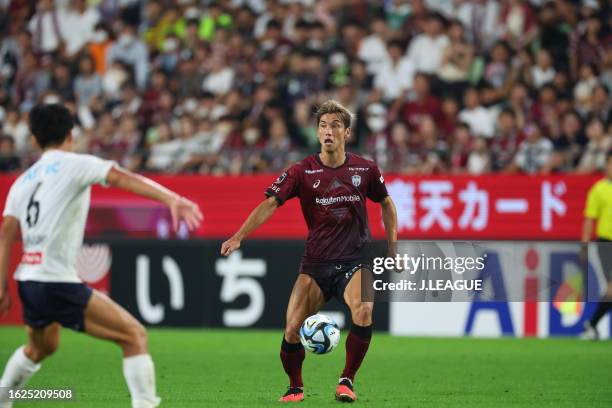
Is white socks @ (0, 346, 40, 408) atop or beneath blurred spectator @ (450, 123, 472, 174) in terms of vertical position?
beneath

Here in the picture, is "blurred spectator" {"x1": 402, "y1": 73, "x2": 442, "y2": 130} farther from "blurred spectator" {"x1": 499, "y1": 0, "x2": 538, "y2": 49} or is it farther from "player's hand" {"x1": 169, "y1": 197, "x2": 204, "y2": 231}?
"player's hand" {"x1": 169, "y1": 197, "x2": 204, "y2": 231}

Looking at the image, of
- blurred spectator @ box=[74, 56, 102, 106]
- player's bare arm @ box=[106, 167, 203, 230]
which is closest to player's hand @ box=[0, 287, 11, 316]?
player's bare arm @ box=[106, 167, 203, 230]

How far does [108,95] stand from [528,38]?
7.64m

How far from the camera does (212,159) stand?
63.0 ft

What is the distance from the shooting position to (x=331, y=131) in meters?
9.80

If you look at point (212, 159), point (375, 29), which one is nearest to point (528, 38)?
point (375, 29)

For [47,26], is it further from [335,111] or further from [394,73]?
[335,111]

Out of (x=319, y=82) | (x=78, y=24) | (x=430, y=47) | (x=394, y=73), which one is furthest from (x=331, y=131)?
(x=78, y=24)

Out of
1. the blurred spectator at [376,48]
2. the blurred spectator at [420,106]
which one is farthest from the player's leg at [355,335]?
the blurred spectator at [376,48]

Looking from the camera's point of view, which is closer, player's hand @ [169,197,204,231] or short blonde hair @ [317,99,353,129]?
player's hand @ [169,197,204,231]

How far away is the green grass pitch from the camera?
1002 cm

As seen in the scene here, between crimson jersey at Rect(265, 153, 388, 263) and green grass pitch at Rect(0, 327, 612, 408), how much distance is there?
128 cm

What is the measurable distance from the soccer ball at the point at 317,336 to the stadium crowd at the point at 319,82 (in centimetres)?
866

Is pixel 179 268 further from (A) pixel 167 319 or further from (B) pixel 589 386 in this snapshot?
(B) pixel 589 386
